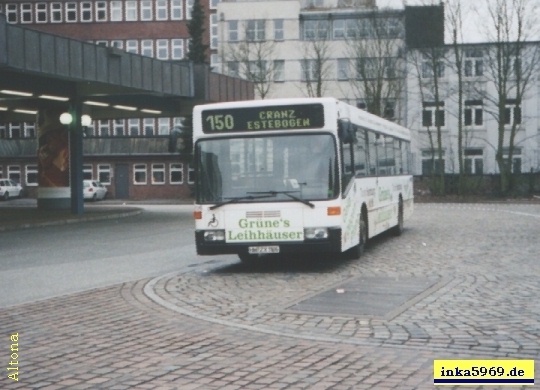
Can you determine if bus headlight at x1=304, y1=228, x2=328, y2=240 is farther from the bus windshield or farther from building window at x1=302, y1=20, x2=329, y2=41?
building window at x1=302, y1=20, x2=329, y2=41

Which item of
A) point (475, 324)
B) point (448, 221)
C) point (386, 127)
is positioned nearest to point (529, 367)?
point (475, 324)

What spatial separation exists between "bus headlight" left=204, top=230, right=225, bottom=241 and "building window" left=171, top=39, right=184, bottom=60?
68.7m

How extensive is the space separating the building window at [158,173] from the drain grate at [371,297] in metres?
61.6

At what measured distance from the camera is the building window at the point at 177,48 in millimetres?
82062

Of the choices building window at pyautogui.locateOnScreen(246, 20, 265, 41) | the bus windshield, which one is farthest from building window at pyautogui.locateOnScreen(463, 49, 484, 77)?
the bus windshield

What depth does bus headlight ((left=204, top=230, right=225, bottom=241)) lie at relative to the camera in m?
14.8

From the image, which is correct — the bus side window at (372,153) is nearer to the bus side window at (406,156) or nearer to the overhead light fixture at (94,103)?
the bus side window at (406,156)

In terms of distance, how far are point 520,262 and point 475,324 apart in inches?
274

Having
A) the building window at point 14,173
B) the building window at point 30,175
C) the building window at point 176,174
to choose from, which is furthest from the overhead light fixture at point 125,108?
the building window at point 14,173

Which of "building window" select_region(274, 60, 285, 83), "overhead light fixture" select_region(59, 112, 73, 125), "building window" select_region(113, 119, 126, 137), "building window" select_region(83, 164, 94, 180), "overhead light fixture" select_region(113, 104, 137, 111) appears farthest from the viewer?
"building window" select_region(113, 119, 126, 137)

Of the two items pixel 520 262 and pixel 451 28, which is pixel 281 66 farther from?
pixel 520 262

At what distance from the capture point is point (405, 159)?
82.9ft

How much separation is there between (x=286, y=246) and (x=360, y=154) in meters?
3.38

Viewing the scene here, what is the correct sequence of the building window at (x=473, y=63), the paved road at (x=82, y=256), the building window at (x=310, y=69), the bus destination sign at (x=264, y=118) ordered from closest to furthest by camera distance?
the paved road at (x=82, y=256) < the bus destination sign at (x=264, y=118) < the building window at (x=473, y=63) < the building window at (x=310, y=69)
